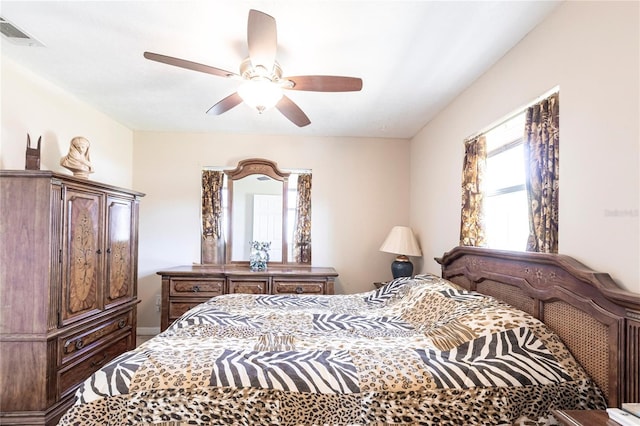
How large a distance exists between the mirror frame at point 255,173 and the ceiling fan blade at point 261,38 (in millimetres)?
2106

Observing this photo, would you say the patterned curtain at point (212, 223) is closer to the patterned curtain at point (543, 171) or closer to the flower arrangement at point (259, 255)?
the flower arrangement at point (259, 255)

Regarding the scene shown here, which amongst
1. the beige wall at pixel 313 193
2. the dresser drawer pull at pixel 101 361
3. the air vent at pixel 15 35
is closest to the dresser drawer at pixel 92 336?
the dresser drawer pull at pixel 101 361

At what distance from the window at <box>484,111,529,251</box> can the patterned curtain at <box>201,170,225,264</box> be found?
2.94m

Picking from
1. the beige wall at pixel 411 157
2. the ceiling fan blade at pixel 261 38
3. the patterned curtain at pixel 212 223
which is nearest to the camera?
the beige wall at pixel 411 157

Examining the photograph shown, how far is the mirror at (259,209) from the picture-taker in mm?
3803

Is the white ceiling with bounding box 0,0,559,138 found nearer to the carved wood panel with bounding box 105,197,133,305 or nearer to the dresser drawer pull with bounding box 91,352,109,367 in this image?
the carved wood panel with bounding box 105,197,133,305

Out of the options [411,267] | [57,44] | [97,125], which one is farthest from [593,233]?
[97,125]

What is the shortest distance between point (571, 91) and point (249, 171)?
10.4ft

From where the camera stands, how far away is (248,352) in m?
1.40

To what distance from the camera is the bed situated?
1153 millimetres

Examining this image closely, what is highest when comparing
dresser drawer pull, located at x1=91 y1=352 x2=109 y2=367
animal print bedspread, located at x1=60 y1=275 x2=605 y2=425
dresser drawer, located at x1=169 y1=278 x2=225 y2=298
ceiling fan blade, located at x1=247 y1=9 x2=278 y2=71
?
ceiling fan blade, located at x1=247 y1=9 x2=278 y2=71

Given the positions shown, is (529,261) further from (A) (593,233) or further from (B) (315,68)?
(B) (315,68)

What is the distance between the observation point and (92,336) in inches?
93.9

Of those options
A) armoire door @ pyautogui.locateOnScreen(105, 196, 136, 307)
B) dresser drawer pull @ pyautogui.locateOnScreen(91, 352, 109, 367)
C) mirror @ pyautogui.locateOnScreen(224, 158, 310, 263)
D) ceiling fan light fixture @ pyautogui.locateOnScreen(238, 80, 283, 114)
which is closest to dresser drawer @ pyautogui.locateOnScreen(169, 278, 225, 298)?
armoire door @ pyautogui.locateOnScreen(105, 196, 136, 307)
